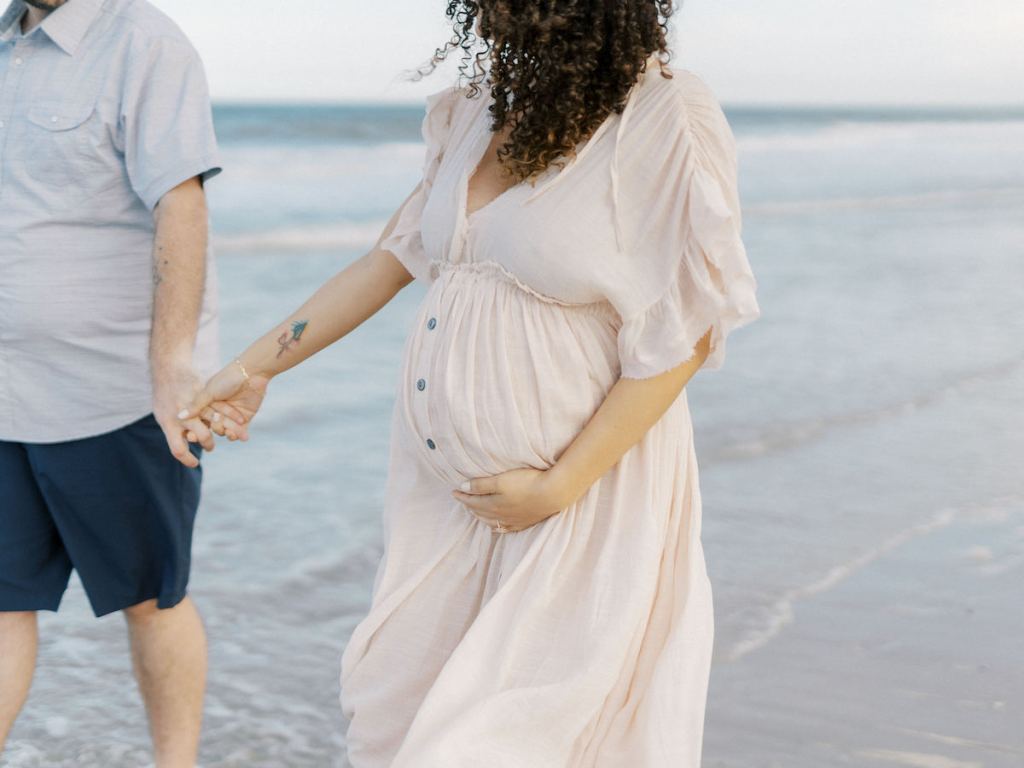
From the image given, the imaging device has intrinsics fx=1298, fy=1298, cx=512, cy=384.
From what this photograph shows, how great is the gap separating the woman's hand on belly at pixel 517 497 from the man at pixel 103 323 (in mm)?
640

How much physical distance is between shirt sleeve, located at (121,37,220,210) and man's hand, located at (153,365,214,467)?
1.04 feet

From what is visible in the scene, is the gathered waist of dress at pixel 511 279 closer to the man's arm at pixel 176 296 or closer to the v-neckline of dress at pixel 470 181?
the v-neckline of dress at pixel 470 181

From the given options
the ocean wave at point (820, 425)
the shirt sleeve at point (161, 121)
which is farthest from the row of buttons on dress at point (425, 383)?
the ocean wave at point (820, 425)

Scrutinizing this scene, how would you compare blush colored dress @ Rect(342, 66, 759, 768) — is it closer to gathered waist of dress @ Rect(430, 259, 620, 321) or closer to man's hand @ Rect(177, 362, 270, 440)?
gathered waist of dress @ Rect(430, 259, 620, 321)

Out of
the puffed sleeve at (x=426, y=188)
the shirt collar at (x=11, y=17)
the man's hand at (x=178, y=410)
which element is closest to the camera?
the puffed sleeve at (x=426, y=188)

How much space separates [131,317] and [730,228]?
1282 millimetres

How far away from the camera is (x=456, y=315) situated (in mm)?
1860

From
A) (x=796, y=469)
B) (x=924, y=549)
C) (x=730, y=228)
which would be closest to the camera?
(x=730, y=228)

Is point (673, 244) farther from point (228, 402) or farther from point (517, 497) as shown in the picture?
point (228, 402)

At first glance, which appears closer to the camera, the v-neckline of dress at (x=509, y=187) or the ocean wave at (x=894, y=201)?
the v-neckline of dress at (x=509, y=187)

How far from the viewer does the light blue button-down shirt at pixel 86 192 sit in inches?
91.7

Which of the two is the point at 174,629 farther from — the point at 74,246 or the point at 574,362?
the point at 574,362

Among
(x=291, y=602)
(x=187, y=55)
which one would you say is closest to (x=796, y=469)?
(x=291, y=602)

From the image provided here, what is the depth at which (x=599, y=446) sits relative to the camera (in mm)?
1782
